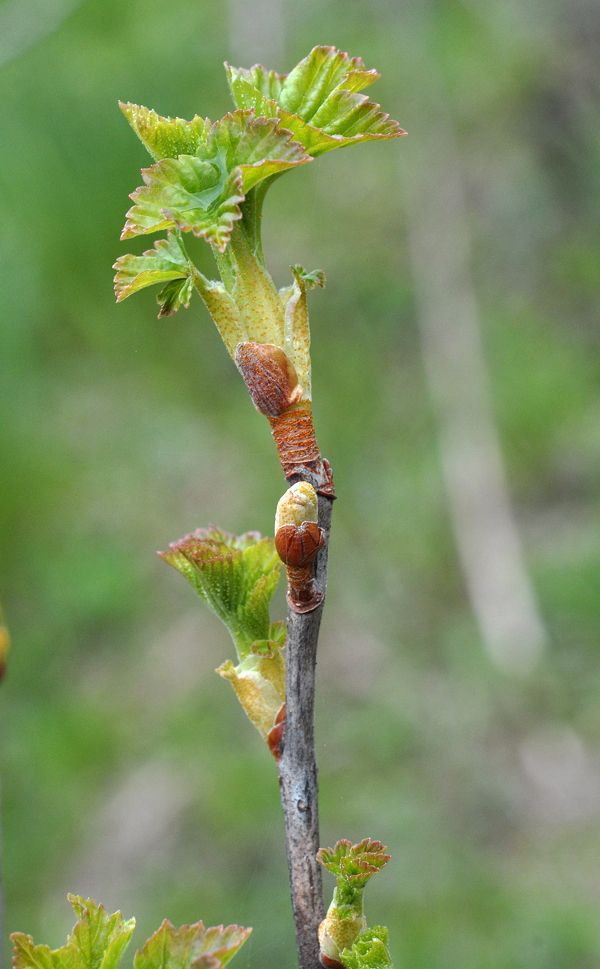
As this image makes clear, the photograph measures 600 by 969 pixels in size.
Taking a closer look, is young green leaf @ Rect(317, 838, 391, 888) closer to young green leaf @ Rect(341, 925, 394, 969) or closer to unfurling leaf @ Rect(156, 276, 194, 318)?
young green leaf @ Rect(341, 925, 394, 969)

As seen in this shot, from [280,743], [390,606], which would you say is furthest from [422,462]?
[280,743]

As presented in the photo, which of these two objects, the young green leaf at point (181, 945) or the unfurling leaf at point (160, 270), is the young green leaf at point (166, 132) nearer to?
the unfurling leaf at point (160, 270)

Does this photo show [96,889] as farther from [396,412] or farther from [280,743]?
[280,743]

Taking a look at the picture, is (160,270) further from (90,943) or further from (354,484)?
(354,484)

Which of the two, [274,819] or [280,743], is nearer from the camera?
[280,743]

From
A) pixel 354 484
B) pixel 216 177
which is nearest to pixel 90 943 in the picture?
pixel 216 177

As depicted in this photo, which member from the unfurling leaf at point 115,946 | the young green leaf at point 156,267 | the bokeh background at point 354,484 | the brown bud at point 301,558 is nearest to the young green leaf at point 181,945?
the unfurling leaf at point 115,946
